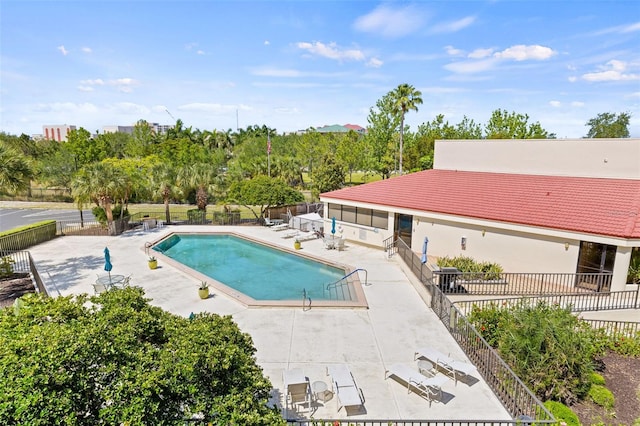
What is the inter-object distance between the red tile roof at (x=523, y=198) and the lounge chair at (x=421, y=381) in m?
11.4

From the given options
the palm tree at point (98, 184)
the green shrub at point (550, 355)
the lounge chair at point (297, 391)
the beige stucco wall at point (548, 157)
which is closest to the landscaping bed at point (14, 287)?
the palm tree at point (98, 184)

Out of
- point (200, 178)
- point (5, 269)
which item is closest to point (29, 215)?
point (200, 178)

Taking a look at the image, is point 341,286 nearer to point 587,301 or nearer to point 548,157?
point 587,301

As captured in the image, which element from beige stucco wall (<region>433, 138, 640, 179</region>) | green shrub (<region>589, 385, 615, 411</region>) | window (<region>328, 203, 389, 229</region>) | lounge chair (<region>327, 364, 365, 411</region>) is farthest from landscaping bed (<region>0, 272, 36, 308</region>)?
beige stucco wall (<region>433, 138, 640, 179</region>)

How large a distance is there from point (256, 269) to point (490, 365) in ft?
46.7

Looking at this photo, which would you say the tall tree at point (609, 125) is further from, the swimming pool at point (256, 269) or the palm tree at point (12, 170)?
the palm tree at point (12, 170)

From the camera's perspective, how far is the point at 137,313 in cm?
685

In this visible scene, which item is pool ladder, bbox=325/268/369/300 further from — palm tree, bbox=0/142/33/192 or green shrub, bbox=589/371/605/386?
palm tree, bbox=0/142/33/192

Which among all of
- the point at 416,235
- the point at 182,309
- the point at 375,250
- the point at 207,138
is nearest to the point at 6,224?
the point at 182,309

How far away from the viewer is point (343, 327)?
13.0 metres

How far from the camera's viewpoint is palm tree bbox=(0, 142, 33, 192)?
58.6 feet

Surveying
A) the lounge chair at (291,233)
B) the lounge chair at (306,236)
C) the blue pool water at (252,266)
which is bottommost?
the blue pool water at (252,266)

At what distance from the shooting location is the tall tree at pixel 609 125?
269 feet

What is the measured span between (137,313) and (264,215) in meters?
25.4
